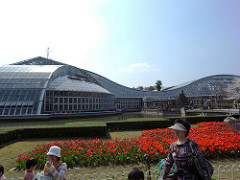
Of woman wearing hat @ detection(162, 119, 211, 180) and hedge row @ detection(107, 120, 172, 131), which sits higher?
woman wearing hat @ detection(162, 119, 211, 180)

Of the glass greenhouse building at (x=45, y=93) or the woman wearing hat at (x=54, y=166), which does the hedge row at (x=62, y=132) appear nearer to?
the woman wearing hat at (x=54, y=166)

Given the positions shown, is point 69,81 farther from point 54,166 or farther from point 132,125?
point 54,166

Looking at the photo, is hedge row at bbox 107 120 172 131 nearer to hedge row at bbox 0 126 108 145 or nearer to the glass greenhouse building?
hedge row at bbox 0 126 108 145

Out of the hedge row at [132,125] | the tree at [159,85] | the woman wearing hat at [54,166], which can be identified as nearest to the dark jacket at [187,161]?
the woman wearing hat at [54,166]

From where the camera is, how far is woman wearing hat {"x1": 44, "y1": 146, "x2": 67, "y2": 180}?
298cm

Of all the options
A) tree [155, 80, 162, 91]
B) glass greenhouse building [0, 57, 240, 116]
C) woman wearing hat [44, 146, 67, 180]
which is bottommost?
woman wearing hat [44, 146, 67, 180]

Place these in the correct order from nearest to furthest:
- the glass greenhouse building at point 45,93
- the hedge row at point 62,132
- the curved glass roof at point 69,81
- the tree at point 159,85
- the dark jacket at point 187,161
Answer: the dark jacket at point 187,161 < the hedge row at point 62,132 < the glass greenhouse building at point 45,93 < the curved glass roof at point 69,81 < the tree at point 159,85

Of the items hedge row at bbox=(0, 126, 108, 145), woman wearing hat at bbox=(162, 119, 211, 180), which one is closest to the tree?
hedge row at bbox=(0, 126, 108, 145)

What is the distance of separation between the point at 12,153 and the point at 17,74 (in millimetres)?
24170

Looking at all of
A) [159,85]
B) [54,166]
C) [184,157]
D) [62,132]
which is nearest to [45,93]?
[62,132]

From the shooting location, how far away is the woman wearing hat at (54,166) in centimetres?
298

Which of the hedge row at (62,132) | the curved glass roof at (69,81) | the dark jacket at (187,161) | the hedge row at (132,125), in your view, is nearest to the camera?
the dark jacket at (187,161)

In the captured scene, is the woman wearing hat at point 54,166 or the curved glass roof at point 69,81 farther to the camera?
the curved glass roof at point 69,81

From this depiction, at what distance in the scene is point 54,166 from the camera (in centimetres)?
319
